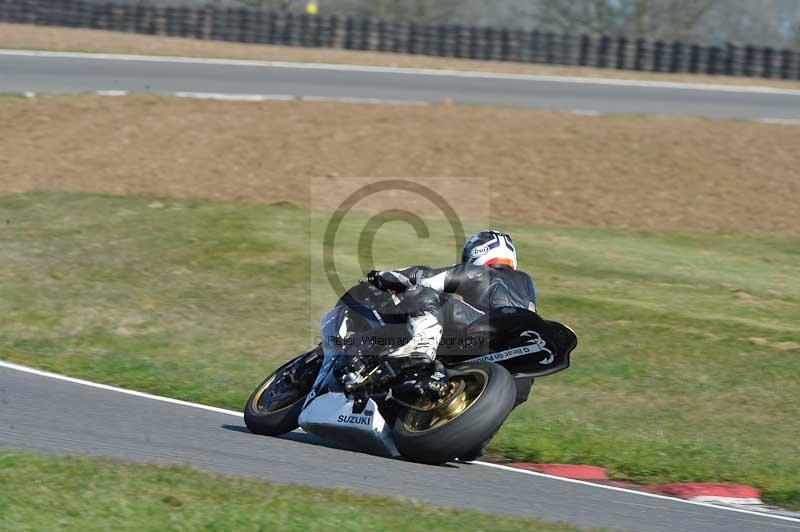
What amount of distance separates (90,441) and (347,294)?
6.59 feet

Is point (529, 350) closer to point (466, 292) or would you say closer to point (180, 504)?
point (466, 292)

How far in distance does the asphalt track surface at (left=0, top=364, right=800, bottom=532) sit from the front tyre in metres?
0.18

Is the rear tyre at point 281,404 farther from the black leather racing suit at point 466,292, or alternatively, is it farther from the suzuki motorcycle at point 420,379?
the black leather racing suit at point 466,292

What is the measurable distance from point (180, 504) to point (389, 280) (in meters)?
2.27

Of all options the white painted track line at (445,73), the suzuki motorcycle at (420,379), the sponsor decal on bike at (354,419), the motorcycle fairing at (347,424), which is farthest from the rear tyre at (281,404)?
the white painted track line at (445,73)

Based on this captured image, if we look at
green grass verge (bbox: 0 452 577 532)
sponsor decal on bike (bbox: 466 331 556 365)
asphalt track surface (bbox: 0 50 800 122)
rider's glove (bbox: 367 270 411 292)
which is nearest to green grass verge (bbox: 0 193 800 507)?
sponsor decal on bike (bbox: 466 331 556 365)

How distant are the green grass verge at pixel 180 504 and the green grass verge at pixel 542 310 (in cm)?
267

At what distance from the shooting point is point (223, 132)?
70.5 feet

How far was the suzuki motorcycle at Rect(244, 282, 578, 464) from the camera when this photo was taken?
721cm

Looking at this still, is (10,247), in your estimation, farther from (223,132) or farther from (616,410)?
(616,410)

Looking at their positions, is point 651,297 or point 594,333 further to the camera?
point 651,297

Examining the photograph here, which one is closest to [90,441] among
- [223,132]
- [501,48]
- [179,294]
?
[179,294]

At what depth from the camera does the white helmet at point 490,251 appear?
8.07m

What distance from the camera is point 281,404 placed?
845 cm
